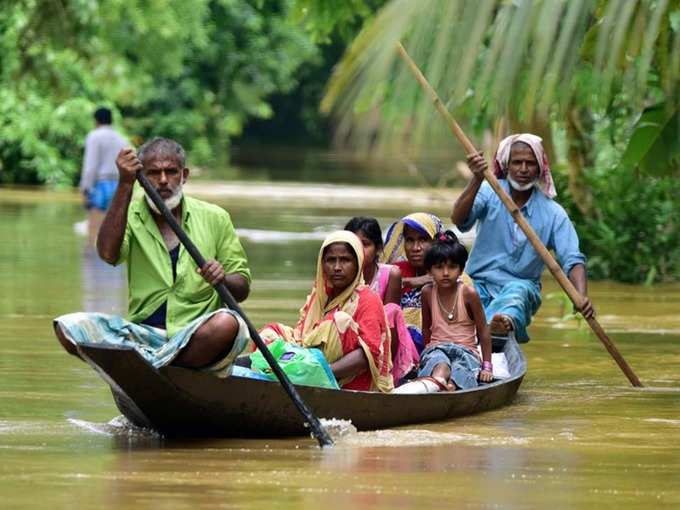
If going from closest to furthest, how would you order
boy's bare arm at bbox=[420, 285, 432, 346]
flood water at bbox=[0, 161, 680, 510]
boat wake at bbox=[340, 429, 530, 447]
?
flood water at bbox=[0, 161, 680, 510]
boat wake at bbox=[340, 429, 530, 447]
boy's bare arm at bbox=[420, 285, 432, 346]

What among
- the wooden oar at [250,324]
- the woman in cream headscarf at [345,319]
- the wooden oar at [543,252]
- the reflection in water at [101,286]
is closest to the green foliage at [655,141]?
the wooden oar at [543,252]

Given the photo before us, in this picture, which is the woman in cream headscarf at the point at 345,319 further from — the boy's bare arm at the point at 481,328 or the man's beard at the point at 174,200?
the boy's bare arm at the point at 481,328

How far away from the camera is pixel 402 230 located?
10.8 m

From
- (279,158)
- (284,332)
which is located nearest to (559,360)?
(284,332)

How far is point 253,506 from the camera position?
6.92m

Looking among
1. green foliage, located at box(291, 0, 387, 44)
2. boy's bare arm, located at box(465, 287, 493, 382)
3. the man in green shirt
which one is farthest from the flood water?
green foliage, located at box(291, 0, 387, 44)

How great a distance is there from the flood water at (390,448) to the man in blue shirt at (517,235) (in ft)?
1.83

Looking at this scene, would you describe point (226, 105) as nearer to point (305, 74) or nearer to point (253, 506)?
point (305, 74)

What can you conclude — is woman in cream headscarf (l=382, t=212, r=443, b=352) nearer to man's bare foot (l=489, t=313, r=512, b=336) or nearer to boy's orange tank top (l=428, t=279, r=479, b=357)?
boy's orange tank top (l=428, t=279, r=479, b=357)

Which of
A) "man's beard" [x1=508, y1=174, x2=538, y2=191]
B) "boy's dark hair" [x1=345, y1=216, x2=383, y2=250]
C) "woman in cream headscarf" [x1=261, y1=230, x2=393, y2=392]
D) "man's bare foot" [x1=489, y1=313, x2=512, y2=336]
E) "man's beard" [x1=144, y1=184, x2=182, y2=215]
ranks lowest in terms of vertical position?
"man's bare foot" [x1=489, y1=313, x2=512, y2=336]

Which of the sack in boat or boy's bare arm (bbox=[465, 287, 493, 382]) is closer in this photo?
the sack in boat

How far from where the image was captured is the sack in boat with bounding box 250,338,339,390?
878cm

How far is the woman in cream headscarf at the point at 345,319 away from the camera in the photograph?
8.98m

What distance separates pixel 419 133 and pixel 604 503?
2307mm
